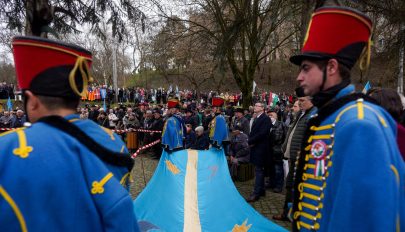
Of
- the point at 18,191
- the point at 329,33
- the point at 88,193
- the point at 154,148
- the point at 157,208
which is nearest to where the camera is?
the point at 18,191

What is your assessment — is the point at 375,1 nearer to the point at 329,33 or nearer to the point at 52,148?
the point at 329,33

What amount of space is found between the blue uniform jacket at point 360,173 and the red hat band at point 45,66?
1.34 meters

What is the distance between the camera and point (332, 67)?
1806mm

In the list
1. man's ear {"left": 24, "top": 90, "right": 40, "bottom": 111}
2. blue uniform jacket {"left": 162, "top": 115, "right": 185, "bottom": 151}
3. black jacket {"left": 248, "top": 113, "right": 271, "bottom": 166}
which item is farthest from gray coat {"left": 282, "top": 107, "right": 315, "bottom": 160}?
blue uniform jacket {"left": 162, "top": 115, "right": 185, "bottom": 151}

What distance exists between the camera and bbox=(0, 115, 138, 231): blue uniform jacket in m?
1.26

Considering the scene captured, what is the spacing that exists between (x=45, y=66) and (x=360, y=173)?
1542 millimetres

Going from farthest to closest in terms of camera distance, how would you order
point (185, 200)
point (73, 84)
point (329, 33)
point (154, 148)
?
point (154, 148) < point (185, 200) < point (329, 33) < point (73, 84)

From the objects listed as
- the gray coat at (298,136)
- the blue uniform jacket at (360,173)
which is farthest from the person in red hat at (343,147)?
the gray coat at (298,136)

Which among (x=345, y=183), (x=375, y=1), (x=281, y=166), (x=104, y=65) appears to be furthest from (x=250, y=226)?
(x=104, y=65)

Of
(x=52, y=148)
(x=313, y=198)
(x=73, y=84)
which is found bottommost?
(x=313, y=198)

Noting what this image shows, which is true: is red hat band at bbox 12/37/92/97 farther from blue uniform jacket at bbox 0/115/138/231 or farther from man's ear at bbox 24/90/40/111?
blue uniform jacket at bbox 0/115/138/231

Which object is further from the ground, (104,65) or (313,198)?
(104,65)

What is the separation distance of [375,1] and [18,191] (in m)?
8.27

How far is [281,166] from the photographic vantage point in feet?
23.3
